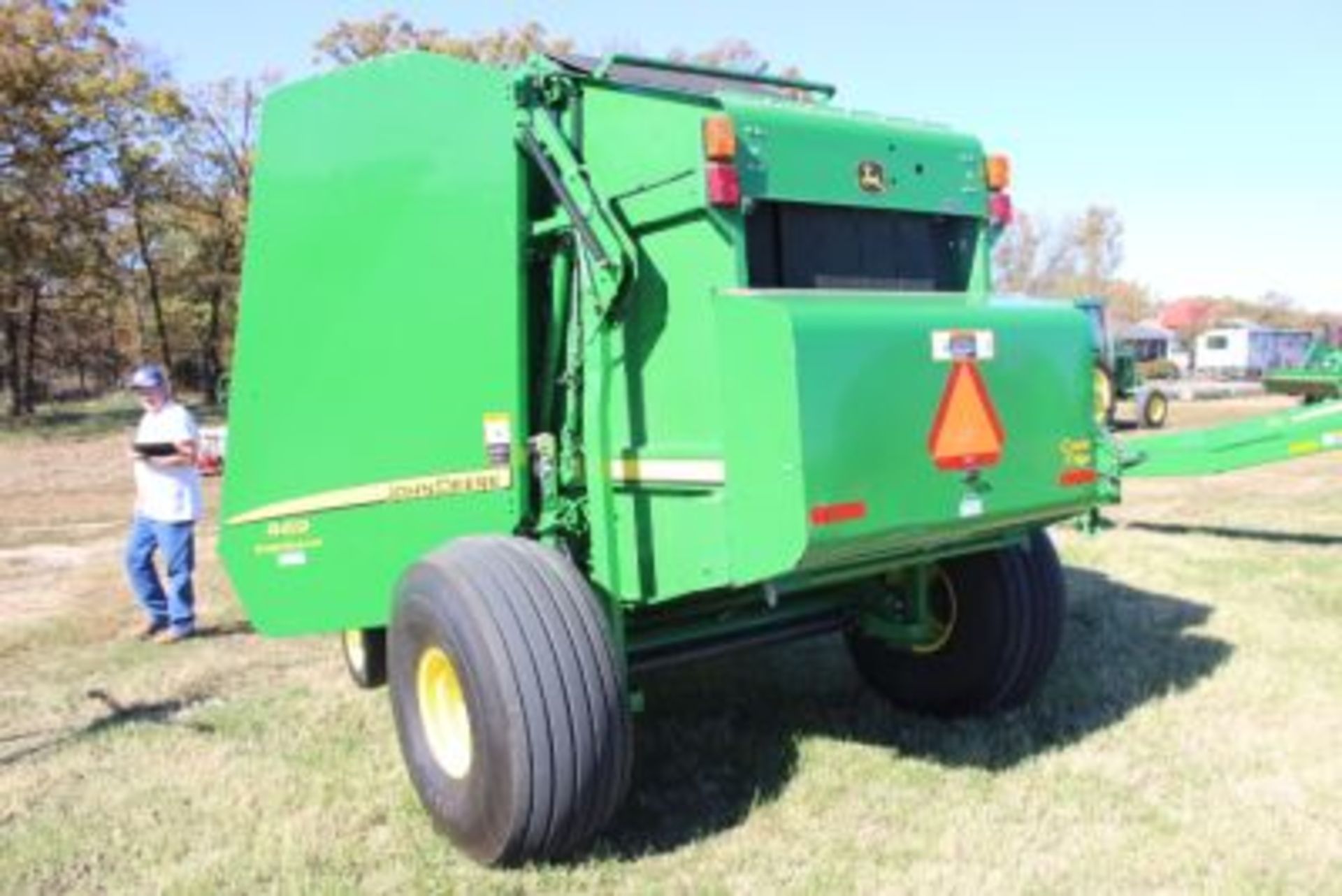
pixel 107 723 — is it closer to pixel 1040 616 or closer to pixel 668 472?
pixel 668 472

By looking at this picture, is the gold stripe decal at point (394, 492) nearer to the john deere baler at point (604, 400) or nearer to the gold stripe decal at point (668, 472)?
the john deere baler at point (604, 400)

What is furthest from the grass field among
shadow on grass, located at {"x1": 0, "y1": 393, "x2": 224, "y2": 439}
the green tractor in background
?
shadow on grass, located at {"x1": 0, "y1": 393, "x2": 224, "y2": 439}

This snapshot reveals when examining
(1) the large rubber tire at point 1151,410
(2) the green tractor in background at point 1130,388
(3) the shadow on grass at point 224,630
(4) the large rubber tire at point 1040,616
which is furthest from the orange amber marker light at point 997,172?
(1) the large rubber tire at point 1151,410

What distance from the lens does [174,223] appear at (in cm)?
3919

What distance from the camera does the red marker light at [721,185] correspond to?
13.2 feet

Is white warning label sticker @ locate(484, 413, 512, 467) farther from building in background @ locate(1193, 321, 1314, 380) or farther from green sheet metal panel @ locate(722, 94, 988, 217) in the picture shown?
building in background @ locate(1193, 321, 1314, 380)

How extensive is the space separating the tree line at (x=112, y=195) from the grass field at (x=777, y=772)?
11578mm

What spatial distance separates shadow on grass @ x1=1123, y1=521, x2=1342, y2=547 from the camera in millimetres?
10078

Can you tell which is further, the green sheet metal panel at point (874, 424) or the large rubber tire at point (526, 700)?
the large rubber tire at point (526, 700)

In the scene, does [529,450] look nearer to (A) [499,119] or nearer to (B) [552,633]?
(B) [552,633]

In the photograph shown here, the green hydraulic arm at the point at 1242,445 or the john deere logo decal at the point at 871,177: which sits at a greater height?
the john deere logo decal at the point at 871,177

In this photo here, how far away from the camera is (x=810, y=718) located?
18.7 ft

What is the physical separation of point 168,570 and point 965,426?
17.2 feet

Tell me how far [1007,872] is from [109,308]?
4271 centimetres
